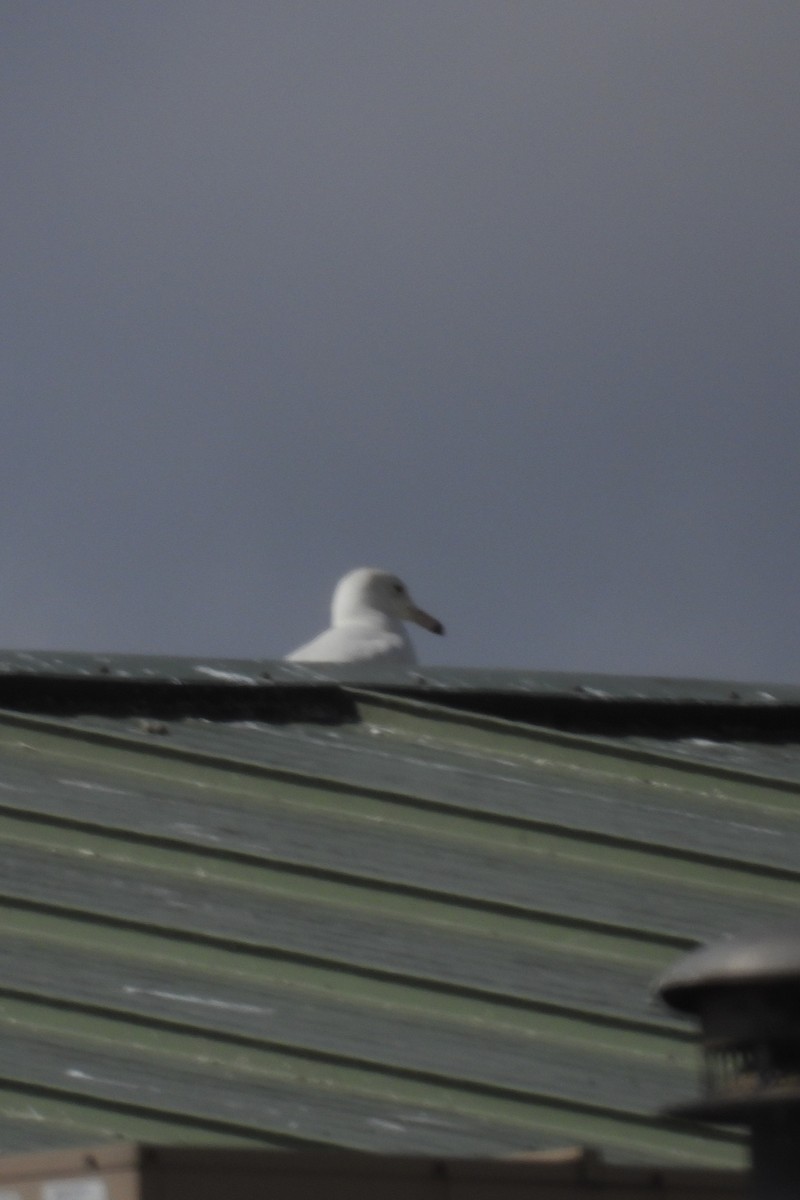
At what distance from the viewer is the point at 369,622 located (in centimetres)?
1192

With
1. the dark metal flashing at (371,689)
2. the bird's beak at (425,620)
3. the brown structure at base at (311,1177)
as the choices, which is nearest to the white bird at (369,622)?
the bird's beak at (425,620)

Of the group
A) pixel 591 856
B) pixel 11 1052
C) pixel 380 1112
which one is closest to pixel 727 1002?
pixel 380 1112

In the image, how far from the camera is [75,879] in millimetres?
5445

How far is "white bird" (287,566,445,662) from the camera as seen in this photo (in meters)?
10.1

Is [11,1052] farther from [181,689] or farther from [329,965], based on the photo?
[181,689]

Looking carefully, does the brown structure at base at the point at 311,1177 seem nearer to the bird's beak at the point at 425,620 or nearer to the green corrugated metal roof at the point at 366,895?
the green corrugated metal roof at the point at 366,895

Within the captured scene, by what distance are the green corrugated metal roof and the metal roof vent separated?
1.72 m

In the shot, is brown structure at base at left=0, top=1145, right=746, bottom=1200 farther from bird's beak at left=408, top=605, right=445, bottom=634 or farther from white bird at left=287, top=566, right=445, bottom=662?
bird's beak at left=408, top=605, right=445, bottom=634

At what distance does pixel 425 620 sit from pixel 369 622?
1715mm

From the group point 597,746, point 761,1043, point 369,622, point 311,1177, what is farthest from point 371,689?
point 369,622

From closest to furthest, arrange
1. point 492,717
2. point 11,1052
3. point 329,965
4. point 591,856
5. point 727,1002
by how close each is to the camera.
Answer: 1. point 727,1002
2. point 11,1052
3. point 329,965
4. point 591,856
5. point 492,717

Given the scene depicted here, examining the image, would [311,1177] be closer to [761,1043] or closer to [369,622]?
[761,1043]

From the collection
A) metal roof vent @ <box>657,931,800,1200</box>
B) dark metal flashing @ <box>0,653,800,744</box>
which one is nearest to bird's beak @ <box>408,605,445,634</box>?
dark metal flashing @ <box>0,653,800,744</box>

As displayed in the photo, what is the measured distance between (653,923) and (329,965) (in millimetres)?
822
